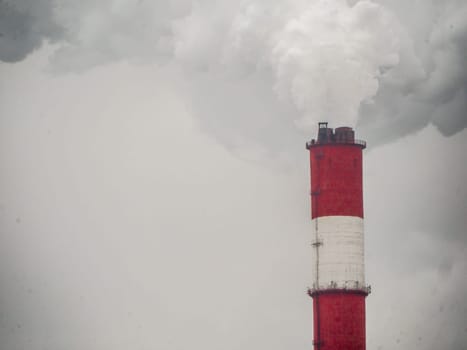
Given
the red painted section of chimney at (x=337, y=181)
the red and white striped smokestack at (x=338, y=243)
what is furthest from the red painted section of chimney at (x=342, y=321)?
the red painted section of chimney at (x=337, y=181)

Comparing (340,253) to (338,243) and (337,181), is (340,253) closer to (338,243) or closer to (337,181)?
(338,243)

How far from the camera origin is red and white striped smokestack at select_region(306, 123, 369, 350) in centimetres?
6322

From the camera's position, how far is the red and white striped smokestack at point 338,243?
63219 millimetres

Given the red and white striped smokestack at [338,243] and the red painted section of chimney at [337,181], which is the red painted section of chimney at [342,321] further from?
the red painted section of chimney at [337,181]

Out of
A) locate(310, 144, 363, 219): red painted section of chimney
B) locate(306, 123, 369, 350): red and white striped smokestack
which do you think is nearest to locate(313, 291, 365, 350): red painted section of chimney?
locate(306, 123, 369, 350): red and white striped smokestack

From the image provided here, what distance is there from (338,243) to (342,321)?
4484 mm

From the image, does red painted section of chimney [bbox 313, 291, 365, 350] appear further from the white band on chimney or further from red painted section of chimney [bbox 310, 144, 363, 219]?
red painted section of chimney [bbox 310, 144, 363, 219]

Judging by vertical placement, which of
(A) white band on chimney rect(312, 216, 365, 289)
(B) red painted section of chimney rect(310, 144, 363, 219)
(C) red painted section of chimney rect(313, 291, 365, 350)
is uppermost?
(B) red painted section of chimney rect(310, 144, 363, 219)

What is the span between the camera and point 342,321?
63.0 metres

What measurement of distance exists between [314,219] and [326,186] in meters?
2.11

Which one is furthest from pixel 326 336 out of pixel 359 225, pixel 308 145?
pixel 308 145

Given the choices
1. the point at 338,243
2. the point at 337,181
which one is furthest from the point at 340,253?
the point at 337,181

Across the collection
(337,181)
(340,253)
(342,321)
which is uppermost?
(337,181)

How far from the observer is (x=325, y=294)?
6372cm
